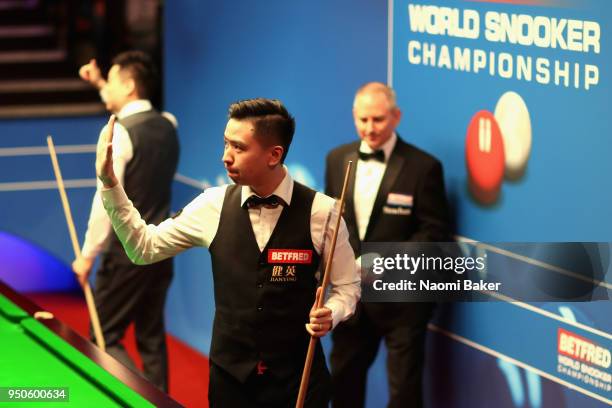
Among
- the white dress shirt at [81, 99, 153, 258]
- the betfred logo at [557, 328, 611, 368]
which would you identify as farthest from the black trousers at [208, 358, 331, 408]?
the white dress shirt at [81, 99, 153, 258]

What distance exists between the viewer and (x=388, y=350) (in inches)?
191

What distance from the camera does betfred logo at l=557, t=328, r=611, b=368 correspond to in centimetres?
415

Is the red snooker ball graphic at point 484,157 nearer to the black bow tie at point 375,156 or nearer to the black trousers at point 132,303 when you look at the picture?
the black bow tie at point 375,156

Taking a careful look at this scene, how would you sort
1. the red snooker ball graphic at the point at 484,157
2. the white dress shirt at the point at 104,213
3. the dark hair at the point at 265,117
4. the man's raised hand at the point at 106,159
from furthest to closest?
1. the white dress shirt at the point at 104,213
2. the red snooker ball graphic at the point at 484,157
3. the dark hair at the point at 265,117
4. the man's raised hand at the point at 106,159

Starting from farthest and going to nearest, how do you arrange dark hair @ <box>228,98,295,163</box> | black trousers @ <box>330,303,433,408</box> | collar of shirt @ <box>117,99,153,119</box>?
collar of shirt @ <box>117,99,153,119</box> → black trousers @ <box>330,303,433,408</box> → dark hair @ <box>228,98,295,163</box>

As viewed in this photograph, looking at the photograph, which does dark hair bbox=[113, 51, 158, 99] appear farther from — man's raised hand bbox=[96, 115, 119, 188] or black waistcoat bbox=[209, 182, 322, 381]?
man's raised hand bbox=[96, 115, 119, 188]

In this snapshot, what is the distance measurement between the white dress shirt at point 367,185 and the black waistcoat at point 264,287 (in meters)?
1.39

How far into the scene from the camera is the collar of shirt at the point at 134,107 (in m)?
5.09

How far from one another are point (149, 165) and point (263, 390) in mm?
1879

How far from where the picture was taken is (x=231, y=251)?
3.31 metres

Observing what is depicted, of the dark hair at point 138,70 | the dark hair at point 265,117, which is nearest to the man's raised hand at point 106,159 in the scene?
the dark hair at point 265,117

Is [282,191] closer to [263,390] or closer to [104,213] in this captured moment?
[263,390]

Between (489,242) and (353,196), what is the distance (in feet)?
1.83

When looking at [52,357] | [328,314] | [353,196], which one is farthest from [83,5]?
[328,314]
